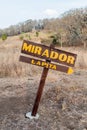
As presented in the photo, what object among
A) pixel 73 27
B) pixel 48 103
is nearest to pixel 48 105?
pixel 48 103

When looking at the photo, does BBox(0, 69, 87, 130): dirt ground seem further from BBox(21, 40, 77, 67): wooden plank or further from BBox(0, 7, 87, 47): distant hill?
BBox(0, 7, 87, 47): distant hill

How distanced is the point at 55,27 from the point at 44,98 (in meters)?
27.9

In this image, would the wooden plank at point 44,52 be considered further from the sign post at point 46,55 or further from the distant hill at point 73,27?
the distant hill at point 73,27

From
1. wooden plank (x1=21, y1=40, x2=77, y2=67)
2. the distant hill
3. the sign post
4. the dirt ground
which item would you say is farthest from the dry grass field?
the distant hill

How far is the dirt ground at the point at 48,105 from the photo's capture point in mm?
4232

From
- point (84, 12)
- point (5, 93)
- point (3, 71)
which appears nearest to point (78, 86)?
point (5, 93)

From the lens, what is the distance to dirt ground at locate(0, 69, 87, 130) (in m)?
4.23

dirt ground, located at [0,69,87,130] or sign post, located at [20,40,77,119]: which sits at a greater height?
sign post, located at [20,40,77,119]

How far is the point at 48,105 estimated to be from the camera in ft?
16.1

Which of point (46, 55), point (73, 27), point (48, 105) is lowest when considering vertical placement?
point (48, 105)

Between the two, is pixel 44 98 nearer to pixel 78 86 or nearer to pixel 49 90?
pixel 49 90

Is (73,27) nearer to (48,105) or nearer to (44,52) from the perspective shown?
(48,105)

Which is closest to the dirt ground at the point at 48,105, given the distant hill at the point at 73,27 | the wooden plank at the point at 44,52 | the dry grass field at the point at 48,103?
the dry grass field at the point at 48,103

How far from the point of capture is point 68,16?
95.1 feet
